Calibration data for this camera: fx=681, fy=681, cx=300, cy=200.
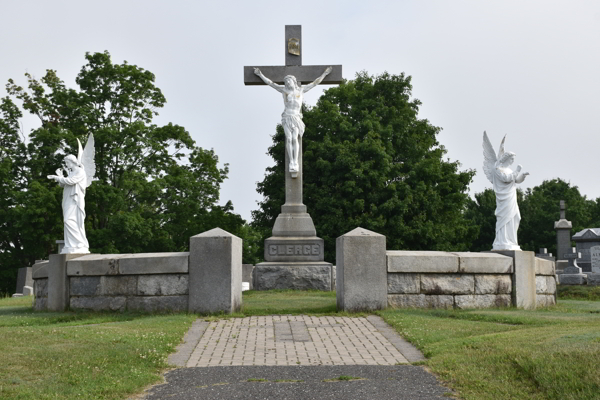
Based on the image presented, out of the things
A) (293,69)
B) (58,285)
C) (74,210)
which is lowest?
(58,285)

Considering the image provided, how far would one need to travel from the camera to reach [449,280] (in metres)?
11.2

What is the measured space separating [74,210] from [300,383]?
824 cm

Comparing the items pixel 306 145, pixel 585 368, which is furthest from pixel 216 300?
pixel 306 145

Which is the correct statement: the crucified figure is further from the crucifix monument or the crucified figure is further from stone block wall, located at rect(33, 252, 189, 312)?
stone block wall, located at rect(33, 252, 189, 312)

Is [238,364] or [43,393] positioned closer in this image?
[43,393]

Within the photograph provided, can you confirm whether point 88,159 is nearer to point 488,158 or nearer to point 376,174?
point 488,158

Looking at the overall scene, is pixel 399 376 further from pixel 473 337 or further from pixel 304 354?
pixel 473 337

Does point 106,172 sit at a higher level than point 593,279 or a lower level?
higher

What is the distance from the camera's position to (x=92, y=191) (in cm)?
2645

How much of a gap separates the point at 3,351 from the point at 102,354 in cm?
106

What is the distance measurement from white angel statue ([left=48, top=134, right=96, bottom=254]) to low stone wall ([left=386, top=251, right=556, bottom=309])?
18.9 ft

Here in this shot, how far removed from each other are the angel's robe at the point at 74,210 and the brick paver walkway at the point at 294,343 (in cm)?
394

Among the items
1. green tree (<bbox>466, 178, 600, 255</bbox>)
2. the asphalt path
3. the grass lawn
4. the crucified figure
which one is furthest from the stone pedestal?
green tree (<bbox>466, 178, 600, 255</bbox>)

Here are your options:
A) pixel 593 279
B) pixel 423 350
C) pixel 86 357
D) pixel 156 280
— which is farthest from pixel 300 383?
pixel 593 279
